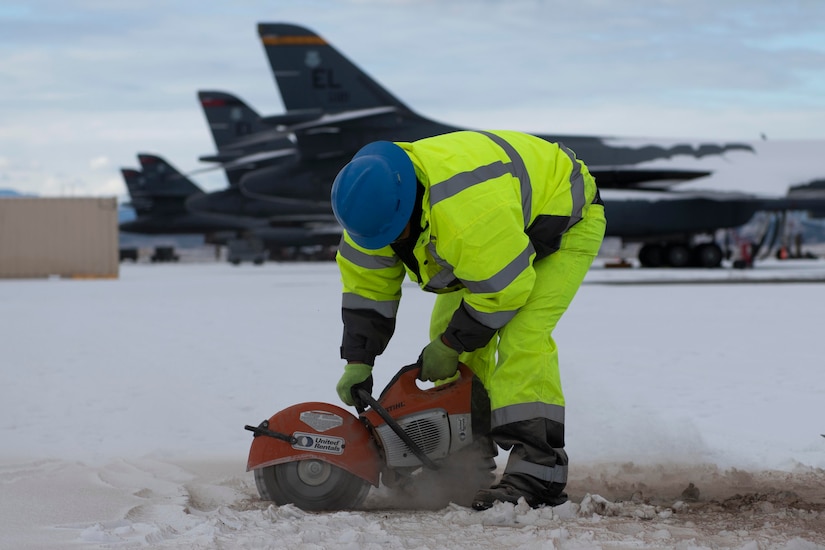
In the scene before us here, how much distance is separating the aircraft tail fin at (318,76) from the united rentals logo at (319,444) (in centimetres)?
2199

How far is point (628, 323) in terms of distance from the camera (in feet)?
32.6

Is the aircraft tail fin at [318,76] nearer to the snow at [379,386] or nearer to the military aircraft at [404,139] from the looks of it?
the military aircraft at [404,139]

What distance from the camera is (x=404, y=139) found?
79.4ft

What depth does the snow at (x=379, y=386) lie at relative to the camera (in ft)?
9.34

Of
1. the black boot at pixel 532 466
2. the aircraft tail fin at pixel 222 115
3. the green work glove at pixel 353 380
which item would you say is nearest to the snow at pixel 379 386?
the black boot at pixel 532 466

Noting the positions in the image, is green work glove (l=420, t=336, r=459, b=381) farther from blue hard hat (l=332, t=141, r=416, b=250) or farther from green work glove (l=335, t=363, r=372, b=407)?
blue hard hat (l=332, t=141, r=416, b=250)

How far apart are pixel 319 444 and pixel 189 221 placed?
1761 inches

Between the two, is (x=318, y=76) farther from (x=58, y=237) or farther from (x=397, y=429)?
(x=397, y=429)

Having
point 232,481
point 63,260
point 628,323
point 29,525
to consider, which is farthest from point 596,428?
point 63,260

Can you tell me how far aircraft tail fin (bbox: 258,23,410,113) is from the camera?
24.9 m

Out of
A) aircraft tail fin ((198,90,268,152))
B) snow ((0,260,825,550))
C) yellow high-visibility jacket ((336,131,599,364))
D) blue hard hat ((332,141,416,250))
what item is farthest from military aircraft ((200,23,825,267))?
blue hard hat ((332,141,416,250))

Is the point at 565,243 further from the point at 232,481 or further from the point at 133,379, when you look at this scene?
the point at 133,379

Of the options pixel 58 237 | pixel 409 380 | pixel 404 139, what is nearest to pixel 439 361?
pixel 409 380

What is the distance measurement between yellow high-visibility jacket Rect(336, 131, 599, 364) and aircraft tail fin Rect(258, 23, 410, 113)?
2168 cm
